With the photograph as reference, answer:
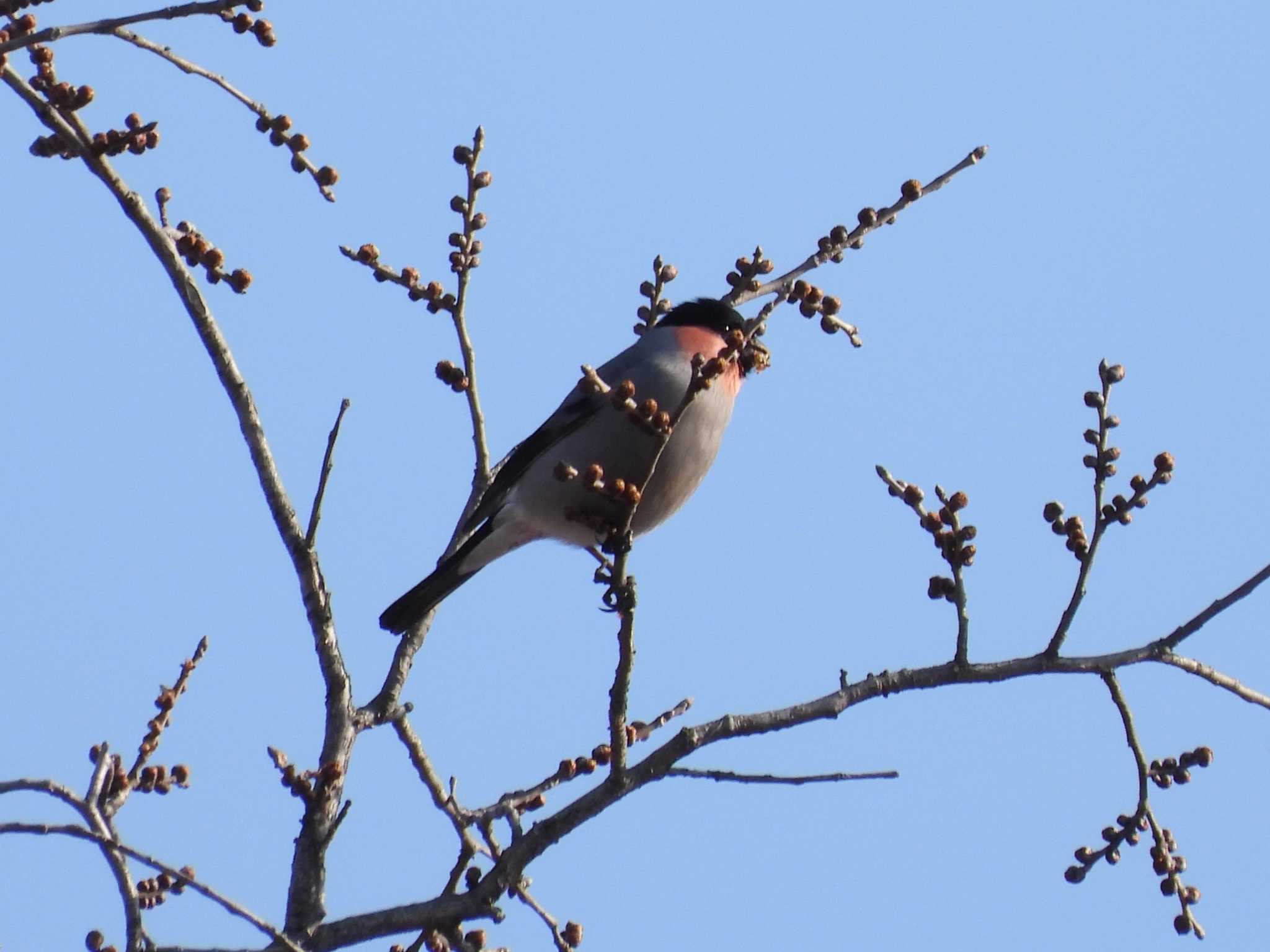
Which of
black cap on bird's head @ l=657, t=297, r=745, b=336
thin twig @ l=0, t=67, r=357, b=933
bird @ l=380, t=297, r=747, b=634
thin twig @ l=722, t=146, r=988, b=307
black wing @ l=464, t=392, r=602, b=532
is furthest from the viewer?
black cap on bird's head @ l=657, t=297, r=745, b=336

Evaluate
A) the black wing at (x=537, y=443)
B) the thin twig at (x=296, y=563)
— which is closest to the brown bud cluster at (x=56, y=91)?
the thin twig at (x=296, y=563)

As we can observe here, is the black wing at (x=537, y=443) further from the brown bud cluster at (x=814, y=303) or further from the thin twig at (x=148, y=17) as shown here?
the thin twig at (x=148, y=17)

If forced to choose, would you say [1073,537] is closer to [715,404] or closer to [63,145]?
[715,404]

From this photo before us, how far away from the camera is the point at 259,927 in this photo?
9.36 ft

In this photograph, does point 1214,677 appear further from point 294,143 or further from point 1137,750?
point 294,143

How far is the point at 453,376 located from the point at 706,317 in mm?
1718

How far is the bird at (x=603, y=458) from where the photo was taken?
5.02 meters

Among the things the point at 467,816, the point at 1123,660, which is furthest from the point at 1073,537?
the point at 467,816

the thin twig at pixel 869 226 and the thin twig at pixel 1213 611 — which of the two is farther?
the thin twig at pixel 869 226

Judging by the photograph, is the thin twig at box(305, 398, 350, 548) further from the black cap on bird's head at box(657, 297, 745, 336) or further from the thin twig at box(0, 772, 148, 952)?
the black cap on bird's head at box(657, 297, 745, 336)

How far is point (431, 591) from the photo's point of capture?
4.97 metres

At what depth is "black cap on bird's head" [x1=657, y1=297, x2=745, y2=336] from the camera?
18.7 feet

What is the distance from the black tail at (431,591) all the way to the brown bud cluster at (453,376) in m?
0.75

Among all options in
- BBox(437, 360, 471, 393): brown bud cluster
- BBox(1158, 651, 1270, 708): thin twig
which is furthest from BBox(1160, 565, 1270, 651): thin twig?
BBox(437, 360, 471, 393): brown bud cluster
